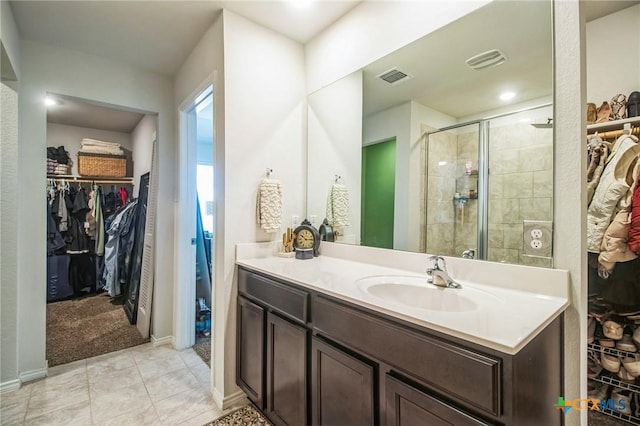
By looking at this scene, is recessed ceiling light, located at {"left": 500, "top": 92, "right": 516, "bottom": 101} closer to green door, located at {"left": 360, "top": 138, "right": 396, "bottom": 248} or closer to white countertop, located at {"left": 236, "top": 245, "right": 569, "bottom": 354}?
green door, located at {"left": 360, "top": 138, "right": 396, "bottom": 248}

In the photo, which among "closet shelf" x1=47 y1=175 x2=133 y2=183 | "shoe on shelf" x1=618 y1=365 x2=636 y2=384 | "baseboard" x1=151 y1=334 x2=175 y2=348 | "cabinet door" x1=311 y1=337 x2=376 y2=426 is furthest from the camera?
"closet shelf" x1=47 y1=175 x2=133 y2=183

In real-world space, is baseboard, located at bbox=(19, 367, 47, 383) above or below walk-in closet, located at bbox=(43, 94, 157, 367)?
below

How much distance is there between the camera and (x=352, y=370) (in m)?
1.11

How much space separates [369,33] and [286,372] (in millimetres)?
2066

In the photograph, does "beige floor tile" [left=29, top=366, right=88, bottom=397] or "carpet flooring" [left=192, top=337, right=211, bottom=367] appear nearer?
"beige floor tile" [left=29, top=366, right=88, bottom=397]

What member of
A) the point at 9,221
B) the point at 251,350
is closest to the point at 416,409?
the point at 251,350

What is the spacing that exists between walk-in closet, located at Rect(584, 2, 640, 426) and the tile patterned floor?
8.09 ft

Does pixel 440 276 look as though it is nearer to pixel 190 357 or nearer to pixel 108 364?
pixel 190 357

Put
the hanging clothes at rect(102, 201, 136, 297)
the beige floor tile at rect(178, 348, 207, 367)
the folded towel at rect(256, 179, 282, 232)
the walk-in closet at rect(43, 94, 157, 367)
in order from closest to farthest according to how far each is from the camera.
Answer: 1. the folded towel at rect(256, 179, 282, 232)
2. the beige floor tile at rect(178, 348, 207, 367)
3. the walk-in closet at rect(43, 94, 157, 367)
4. the hanging clothes at rect(102, 201, 136, 297)

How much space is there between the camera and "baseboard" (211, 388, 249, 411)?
1.87 metres

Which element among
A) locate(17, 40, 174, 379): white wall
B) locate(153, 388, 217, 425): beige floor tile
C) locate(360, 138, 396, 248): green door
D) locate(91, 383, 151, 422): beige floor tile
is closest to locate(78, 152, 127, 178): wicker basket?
locate(17, 40, 174, 379): white wall

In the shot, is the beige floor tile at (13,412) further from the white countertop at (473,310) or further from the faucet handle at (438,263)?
the faucet handle at (438,263)

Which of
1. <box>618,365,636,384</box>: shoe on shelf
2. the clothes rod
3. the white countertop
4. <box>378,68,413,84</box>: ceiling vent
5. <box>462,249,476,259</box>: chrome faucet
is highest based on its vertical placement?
<box>378,68,413,84</box>: ceiling vent

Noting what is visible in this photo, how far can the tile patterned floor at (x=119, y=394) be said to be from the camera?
1.79 metres
